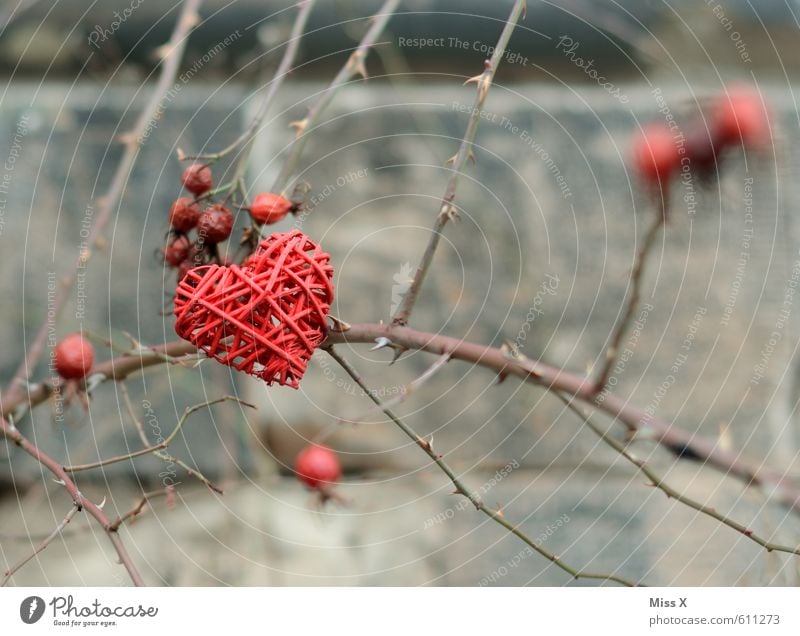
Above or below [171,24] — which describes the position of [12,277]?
below

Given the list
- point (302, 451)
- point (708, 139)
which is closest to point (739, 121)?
point (708, 139)

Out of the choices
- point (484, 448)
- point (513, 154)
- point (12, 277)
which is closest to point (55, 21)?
point (12, 277)

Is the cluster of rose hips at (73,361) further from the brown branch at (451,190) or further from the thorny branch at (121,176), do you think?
the brown branch at (451,190)

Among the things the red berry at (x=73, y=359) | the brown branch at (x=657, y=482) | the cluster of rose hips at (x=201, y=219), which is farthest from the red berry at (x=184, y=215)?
the brown branch at (x=657, y=482)

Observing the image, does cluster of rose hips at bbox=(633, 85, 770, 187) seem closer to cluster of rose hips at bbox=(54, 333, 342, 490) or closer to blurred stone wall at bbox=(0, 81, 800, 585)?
blurred stone wall at bbox=(0, 81, 800, 585)

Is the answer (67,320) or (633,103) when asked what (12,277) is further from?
(633,103)

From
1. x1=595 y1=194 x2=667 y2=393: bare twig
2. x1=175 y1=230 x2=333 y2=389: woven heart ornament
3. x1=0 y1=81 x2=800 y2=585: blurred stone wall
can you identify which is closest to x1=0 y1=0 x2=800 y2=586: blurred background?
x1=0 y1=81 x2=800 y2=585: blurred stone wall
